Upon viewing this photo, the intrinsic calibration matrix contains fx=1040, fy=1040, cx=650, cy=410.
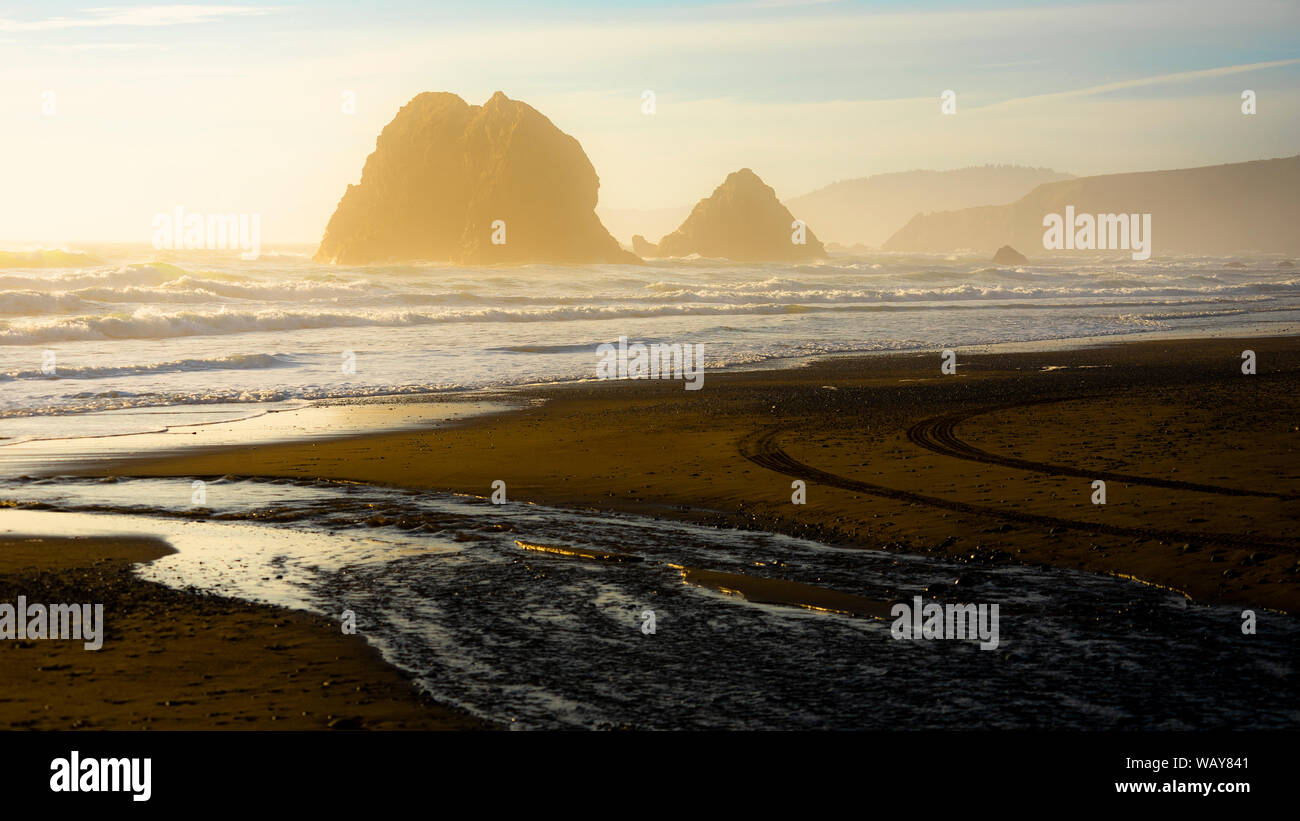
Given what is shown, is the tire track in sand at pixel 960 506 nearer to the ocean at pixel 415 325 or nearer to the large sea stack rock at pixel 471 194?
the ocean at pixel 415 325

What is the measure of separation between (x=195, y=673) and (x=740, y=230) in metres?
176

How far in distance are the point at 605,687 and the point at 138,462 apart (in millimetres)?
11031

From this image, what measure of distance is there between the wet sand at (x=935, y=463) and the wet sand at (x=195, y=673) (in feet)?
16.2

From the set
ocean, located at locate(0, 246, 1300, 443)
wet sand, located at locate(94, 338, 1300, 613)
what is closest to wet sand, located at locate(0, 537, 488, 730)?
wet sand, located at locate(94, 338, 1300, 613)

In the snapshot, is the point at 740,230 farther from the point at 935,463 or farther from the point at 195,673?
the point at 195,673

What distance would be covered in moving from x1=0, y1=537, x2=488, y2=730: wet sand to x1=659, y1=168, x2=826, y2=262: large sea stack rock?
169 m

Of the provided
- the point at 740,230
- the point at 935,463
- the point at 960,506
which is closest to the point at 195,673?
the point at 960,506

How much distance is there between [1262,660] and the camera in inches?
260

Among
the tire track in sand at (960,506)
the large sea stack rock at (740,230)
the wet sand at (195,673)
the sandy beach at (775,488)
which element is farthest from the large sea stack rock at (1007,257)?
the wet sand at (195,673)

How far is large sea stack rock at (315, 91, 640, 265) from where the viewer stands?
131000 millimetres

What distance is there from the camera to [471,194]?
137 meters
